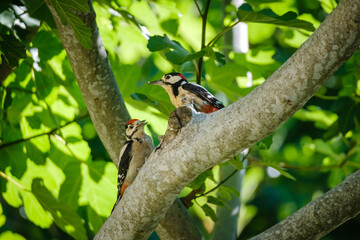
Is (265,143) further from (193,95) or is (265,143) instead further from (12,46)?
(12,46)

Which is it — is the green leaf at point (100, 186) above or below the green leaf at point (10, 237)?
above

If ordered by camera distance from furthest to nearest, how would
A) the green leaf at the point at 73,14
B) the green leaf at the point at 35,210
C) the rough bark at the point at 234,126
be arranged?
the green leaf at the point at 35,210, the green leaf at the point at 73,14, the rough bark at the point at 234,126

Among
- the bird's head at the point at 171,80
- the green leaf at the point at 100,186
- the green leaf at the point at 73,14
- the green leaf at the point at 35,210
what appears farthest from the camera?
the green leaf at the point at 100,186

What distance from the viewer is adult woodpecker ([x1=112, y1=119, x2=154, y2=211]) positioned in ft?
10.6

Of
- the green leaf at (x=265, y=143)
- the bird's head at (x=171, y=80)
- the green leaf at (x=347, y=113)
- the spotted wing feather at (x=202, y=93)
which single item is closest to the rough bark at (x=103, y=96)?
the bird's head at (x=171, y=80)

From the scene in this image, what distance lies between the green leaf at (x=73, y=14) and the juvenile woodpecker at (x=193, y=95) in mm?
714

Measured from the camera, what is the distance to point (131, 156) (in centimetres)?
330

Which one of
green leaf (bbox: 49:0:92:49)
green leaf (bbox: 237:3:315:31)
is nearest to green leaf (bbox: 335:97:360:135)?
green leaf (bbox: 237:3:315:31)

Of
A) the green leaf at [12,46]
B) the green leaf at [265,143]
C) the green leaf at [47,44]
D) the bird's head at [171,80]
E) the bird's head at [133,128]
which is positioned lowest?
the green leaf at [265,143]

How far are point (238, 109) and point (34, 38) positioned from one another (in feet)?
6.53

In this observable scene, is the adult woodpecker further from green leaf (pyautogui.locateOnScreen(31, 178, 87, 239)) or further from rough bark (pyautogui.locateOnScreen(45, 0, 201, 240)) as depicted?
green leaf (pyautogui.locateOnScreen(31, 178, 87, 239))

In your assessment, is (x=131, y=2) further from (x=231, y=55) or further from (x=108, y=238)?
(x=108, y=238)

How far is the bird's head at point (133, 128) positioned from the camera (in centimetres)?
318

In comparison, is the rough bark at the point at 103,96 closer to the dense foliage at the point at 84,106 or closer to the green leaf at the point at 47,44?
the dense foliage at the point at 84,106
